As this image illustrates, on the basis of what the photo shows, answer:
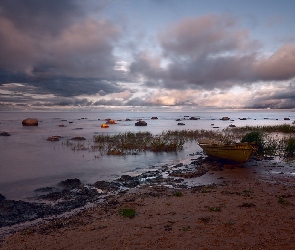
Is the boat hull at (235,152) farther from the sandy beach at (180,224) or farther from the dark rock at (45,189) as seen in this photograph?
the dark rock at (45,189)

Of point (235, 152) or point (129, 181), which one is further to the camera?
point (235, 152)

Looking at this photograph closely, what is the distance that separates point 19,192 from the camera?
46.1ft

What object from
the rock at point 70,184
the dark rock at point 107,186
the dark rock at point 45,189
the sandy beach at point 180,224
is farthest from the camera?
the rock at point 70,184

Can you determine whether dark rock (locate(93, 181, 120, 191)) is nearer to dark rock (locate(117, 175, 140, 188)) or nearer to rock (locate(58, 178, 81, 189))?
dark rock (locate(117, 175, 140, 188))

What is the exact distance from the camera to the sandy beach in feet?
23.2

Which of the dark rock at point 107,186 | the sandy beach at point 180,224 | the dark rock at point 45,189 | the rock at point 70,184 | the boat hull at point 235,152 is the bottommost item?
the dark rock at point 45,189

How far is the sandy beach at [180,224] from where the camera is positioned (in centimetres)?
707

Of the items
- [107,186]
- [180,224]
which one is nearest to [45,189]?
[107,186]

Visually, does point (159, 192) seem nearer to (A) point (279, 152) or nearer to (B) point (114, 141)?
(A) point (279, 152)

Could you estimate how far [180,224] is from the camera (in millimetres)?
8242

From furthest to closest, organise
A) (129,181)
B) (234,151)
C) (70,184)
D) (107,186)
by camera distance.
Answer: (234,151) → (129,181) → (70,184) → (107,186)

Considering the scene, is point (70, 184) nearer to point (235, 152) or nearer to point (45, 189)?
point (45, 189)

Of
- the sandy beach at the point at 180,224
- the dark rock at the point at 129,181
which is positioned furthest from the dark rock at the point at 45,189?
the sandy beach at the point at 180,224

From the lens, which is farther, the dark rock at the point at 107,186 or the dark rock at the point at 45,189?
the dark rock at the point at 45,189
